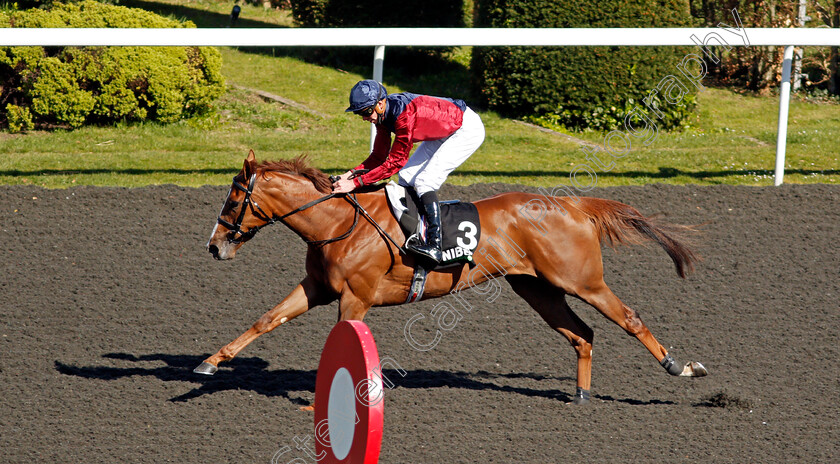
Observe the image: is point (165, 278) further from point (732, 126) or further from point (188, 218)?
point (732, 126)

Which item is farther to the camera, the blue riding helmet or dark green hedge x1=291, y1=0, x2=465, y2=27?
dark green hedge x1=291, y1=0, x2=465, y2=27

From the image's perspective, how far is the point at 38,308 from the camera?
598cm

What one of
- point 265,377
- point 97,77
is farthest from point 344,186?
point 97,77

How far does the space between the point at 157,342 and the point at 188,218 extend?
1.88 m

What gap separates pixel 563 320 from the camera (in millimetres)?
5148

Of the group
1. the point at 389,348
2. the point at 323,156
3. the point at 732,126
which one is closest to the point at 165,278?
the point at 389,348

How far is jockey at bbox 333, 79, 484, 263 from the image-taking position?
4.62 meters

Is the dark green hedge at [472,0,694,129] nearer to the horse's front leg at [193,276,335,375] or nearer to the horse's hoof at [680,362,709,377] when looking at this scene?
the horse's hoof at [680,362,709,377]

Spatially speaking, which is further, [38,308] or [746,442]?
[38,308]

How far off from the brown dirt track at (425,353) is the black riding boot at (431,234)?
89 centimetres

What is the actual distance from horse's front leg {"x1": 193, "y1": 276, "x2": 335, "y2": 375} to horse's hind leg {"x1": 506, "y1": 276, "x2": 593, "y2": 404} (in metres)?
1.21

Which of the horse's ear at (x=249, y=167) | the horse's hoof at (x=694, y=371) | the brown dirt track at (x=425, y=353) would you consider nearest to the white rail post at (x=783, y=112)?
the brown dirt track at (x=425, y=353)

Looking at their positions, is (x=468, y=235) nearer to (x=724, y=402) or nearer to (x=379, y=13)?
(x=724, y=402)

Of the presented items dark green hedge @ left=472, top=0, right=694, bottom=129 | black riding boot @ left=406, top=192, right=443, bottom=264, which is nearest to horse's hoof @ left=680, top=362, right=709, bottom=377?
black riding boot @ left=406, top=192, right=443, bottom=264
